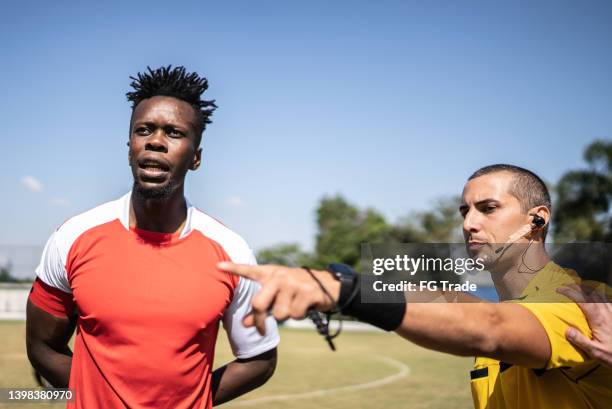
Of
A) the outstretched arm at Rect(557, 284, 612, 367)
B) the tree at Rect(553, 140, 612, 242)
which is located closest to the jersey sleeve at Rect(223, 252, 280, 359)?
the outstretched arm at Rect(557, 284, 612, 367)

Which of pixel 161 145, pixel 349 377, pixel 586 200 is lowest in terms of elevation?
pixel 161 145

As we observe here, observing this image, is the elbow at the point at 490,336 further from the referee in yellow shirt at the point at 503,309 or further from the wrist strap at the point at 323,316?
the wrist strap at the point at 323,316

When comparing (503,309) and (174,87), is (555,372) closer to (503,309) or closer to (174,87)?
(503,309)

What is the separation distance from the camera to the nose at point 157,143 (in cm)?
384

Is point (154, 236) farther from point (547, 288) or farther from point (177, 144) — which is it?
point (547, 288)

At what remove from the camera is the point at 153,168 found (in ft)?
12.6

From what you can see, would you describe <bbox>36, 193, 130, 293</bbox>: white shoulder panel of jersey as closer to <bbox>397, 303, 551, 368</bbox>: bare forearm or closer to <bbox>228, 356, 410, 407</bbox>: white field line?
<bbox>397, 303, 551, 368</bbox>: bare forearm

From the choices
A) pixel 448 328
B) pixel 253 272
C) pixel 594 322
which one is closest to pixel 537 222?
pixel 594 322

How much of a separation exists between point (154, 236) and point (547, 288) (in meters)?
2.46

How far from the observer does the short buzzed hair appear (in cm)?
353

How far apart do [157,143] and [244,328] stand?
4.56ft

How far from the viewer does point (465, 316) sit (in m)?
2.12

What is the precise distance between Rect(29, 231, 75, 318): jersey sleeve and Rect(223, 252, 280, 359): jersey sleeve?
107 cm

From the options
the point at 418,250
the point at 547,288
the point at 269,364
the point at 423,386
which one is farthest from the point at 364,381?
the point at 547,288
